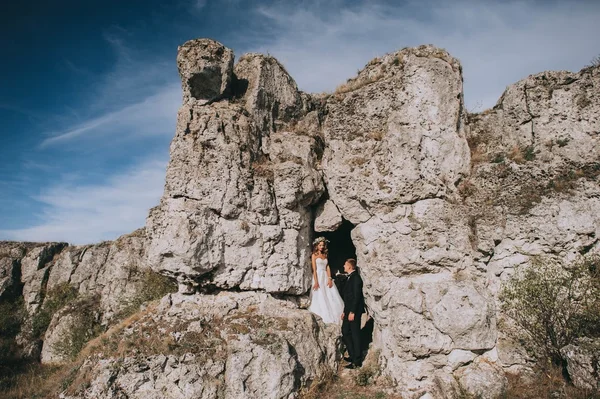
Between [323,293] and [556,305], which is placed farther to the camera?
[323,293]

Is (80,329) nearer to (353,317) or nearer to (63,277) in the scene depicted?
(63,277)

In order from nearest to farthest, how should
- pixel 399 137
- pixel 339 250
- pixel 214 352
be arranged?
pixel 214 352
pixel 399 137
pixel 339 250

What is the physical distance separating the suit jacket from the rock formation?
0.47 m

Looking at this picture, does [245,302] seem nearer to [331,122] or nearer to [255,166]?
[255,166]

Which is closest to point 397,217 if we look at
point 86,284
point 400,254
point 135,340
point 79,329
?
point 400,254

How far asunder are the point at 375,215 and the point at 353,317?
3000mm

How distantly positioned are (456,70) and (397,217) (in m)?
4.73

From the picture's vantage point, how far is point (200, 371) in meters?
8.95

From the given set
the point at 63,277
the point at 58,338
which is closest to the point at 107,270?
the point at 63,277

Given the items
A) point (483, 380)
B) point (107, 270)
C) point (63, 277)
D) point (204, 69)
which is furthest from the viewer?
point (63, 277)

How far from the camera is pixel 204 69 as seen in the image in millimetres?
11898

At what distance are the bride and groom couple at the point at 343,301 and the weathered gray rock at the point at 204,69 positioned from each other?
5.95m

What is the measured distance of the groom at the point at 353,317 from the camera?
10.7 metres

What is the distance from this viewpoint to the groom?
10711mm
